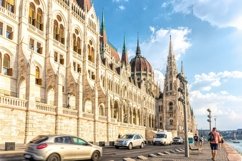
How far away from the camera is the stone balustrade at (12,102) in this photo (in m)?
24.7

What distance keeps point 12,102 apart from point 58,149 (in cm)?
1359

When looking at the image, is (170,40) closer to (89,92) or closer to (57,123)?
(89,92)

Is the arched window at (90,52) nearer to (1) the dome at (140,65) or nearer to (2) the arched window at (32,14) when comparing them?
(2) the arched window at (32,14)

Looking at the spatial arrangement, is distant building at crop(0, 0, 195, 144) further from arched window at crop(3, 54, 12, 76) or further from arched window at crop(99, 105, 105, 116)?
arched window at crop(99, 105, 105, 116)

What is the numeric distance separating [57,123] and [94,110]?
32.6 feet

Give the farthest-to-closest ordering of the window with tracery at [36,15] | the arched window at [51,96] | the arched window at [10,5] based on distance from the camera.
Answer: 1. the arched window at [51,96]
2. the window with tracery at [36,15]
3. the arched window at [10,5]

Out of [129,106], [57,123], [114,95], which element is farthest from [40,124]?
[129,106]

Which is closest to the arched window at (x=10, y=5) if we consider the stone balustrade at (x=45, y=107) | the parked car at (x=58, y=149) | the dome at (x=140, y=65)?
the stone balustrade at (x=45, y=107)

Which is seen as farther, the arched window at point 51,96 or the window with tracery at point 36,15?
the arched window at point 51,96

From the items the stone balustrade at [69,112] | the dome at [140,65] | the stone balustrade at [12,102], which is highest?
the dome at [140,65]

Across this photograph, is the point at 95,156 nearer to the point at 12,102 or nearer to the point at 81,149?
the point at 81,149

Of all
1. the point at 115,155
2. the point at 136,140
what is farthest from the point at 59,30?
the point at 115,155

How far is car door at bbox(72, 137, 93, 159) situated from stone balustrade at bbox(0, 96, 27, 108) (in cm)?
1160

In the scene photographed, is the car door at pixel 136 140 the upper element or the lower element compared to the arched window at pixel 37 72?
lower
